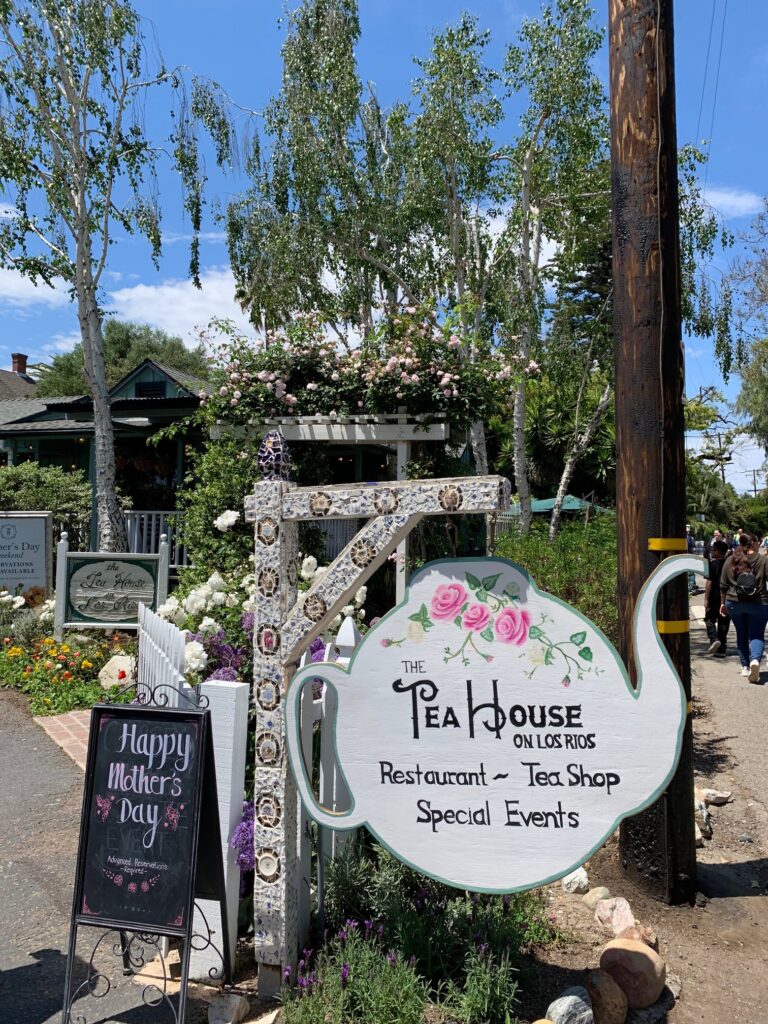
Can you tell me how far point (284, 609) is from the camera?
2.88 m

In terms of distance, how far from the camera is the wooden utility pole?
12.2 feet

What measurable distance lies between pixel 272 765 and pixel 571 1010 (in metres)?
1.29

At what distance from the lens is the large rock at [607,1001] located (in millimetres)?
2688

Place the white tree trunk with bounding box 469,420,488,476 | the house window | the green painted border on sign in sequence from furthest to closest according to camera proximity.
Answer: the house window, the white tree trunk with bounding box 469,420,488,476, the green painted border on sign

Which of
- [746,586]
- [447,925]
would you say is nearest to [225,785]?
[447,925]

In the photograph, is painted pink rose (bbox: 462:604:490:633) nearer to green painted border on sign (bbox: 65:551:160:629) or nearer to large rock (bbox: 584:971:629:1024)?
large rock (bbox: 584:971:629:1024)

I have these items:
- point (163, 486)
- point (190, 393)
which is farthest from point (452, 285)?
point (163, 486)

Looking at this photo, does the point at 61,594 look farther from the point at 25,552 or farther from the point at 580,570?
the point at 580,570

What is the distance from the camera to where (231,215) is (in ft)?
62.4

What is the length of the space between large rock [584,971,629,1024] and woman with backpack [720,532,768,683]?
23.0ft

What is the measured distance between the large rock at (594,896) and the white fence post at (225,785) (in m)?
1.64

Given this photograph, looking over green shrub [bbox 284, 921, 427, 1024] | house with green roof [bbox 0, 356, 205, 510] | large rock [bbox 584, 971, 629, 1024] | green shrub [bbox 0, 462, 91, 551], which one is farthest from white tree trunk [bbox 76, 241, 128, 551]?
large rock [bbox 584, 971, 629, 1024]

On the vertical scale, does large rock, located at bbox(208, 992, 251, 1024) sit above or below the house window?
below

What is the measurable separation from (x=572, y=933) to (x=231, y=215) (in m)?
18.8
